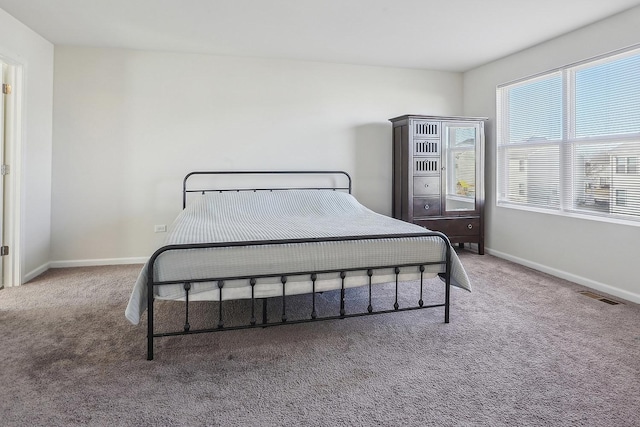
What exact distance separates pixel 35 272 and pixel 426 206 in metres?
4.27

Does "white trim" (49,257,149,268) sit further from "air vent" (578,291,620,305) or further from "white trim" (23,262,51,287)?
"air vent" (578,291,620,305)

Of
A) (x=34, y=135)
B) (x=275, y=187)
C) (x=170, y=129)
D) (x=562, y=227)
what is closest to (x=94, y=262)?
(x=34, y=135)

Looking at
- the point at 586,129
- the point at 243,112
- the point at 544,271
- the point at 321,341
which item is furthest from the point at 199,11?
the point at 544,271

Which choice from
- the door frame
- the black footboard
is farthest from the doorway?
the black footboard

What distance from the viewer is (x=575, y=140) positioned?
3.95 meters

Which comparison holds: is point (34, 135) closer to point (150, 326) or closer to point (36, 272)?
point (36, 272)

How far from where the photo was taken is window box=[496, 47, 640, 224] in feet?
11.4

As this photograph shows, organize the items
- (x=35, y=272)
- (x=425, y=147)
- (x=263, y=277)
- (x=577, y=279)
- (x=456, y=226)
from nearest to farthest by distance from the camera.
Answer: (x=263, y=277) < (x=577, y=279) < (x=35, y=272) < (x=425, y=147) < (x=456, y=226)

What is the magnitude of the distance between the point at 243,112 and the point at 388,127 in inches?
73.3

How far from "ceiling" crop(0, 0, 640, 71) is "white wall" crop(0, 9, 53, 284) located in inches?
6.5

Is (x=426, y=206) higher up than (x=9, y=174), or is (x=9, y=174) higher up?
(x=9, y=174)

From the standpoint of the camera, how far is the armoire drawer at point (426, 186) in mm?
4871

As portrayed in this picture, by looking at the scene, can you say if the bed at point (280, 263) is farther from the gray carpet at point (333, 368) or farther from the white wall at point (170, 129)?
the white wall at point (170, 129)

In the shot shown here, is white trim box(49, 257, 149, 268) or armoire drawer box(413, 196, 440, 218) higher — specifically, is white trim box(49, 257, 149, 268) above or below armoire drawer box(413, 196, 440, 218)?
below
